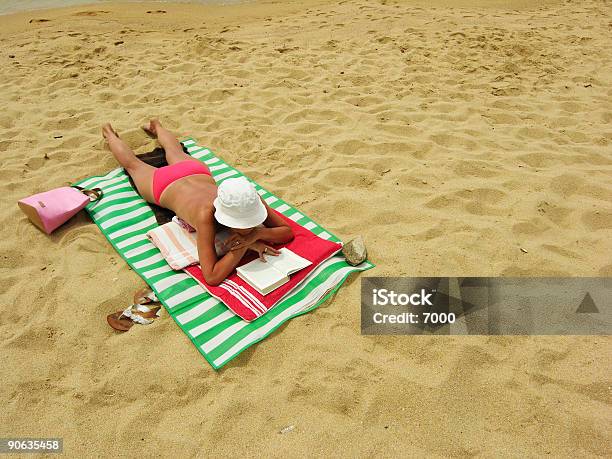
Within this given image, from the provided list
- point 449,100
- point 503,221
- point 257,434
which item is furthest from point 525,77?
point 257,434

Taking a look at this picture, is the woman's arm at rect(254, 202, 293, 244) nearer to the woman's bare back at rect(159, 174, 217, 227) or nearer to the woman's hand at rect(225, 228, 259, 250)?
the woman's hand at rect(225, 228, 259, 250)

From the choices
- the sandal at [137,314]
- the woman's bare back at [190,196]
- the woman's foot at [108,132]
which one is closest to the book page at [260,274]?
the woman's bare back at [190,196]

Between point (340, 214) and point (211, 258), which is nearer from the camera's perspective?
point (211, 258)

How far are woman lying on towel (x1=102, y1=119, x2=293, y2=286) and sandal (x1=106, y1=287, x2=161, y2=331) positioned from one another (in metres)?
0.38

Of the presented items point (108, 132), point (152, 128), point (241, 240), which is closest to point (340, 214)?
point (241, 240)

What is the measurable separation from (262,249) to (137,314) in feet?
2.93

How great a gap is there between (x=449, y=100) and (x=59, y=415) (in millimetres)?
4732

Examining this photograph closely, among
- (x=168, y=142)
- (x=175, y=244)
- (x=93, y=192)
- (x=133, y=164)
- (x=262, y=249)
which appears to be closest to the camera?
(x=262, y=249)

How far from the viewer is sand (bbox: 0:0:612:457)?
2244mm

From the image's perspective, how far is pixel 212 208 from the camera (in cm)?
299

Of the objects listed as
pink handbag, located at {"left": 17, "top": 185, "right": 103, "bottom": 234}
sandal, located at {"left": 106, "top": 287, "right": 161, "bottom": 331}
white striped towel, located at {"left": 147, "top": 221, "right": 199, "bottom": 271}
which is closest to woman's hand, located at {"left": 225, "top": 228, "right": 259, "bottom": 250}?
white striped towel, located at {"left": 147, "top": 221, "right": 199, "bottom": 271}

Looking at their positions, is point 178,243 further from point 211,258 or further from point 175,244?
point 211,258

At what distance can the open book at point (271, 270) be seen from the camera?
9.45ft

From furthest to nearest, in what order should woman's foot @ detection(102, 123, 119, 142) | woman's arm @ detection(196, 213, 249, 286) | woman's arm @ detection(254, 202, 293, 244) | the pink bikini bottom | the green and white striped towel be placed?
woman's foot @ detection(102, 123, 119, 142), the pink bikini bottom, woman's arm @ detection(254, 202, 293, 244), woman's arm @ detection(196, 213, 249, 286), the green and white striped towel
